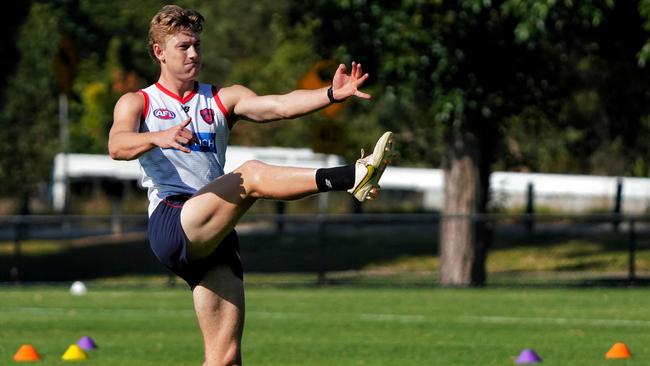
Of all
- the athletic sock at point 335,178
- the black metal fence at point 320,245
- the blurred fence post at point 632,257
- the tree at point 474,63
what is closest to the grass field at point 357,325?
the blurred fence post at point 632,257

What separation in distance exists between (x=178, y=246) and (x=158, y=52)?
1149 millimetres

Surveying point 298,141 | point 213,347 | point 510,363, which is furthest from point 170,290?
point 298,141

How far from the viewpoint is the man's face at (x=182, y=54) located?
27.2ft

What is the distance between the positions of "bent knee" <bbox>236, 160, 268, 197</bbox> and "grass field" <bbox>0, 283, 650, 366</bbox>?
4.91m

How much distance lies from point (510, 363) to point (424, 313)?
233 inches

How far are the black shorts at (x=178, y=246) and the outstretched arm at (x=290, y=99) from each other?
2.06ft

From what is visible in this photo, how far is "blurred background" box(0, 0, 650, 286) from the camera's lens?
22.6 meters

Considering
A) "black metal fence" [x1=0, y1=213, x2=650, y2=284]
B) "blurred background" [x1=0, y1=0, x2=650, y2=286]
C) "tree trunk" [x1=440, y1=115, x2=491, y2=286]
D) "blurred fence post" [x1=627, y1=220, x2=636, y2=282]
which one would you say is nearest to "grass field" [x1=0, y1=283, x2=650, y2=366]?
"blurred fence post" [x1=627, y1=220, x2=636, y2=282]

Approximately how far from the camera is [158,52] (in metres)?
8.41

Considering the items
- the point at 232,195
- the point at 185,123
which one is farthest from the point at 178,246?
the point at 185,123

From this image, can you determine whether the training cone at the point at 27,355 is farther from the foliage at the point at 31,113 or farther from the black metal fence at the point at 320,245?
the foliage at the point at 31,113

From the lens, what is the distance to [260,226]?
42281 millimetres

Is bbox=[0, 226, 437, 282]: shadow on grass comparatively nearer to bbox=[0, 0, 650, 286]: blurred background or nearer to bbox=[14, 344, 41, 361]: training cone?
bbox=[0, 0, 650, 286]: blurred background

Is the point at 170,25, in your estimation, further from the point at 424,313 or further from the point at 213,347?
the point at 424,313
